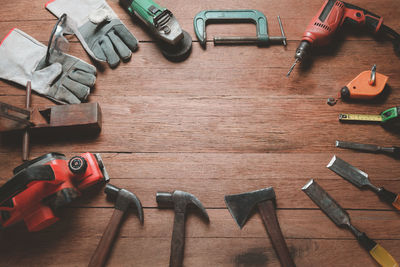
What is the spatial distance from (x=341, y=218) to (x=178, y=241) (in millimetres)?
800

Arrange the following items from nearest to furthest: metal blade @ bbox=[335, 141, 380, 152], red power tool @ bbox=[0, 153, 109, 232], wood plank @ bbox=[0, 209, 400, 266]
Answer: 1. red power tool @ bbox=[0, 153, 109, 232]
2. wood plank @ bbox=[0, 209, 400, 266]
3. metal blade @ bbox=[335, 141, 380, 152]

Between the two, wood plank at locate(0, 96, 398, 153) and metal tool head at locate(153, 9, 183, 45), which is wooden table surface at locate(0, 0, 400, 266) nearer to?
wood plank at locate(0, 96, 398, 153)

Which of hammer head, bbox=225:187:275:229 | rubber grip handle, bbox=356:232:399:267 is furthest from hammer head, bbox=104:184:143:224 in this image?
rubber grip handle, bbox=356:232:399:267

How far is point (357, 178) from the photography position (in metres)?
1.39

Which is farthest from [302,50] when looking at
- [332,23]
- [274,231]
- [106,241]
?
[106,241]

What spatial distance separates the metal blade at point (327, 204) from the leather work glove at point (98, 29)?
49.0 inches

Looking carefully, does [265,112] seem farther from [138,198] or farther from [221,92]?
[138,198]

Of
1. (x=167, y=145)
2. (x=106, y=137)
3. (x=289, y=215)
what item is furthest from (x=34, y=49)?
(x=289, y=215)

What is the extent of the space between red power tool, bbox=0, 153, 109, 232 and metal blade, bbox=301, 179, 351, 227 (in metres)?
1.07

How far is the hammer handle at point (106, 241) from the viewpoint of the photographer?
1276 mm

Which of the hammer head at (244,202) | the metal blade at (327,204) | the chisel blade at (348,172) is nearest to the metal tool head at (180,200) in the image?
the hammer head at (244,202)

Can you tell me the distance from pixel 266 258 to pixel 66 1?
6.22ft

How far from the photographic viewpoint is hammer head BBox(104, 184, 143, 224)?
4.40 feet

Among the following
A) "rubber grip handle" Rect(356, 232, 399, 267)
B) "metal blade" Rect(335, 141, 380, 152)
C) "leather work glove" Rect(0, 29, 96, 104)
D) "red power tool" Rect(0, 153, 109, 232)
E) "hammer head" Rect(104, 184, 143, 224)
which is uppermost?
"leather work glove" Rect(0, 29, 96, 104)
